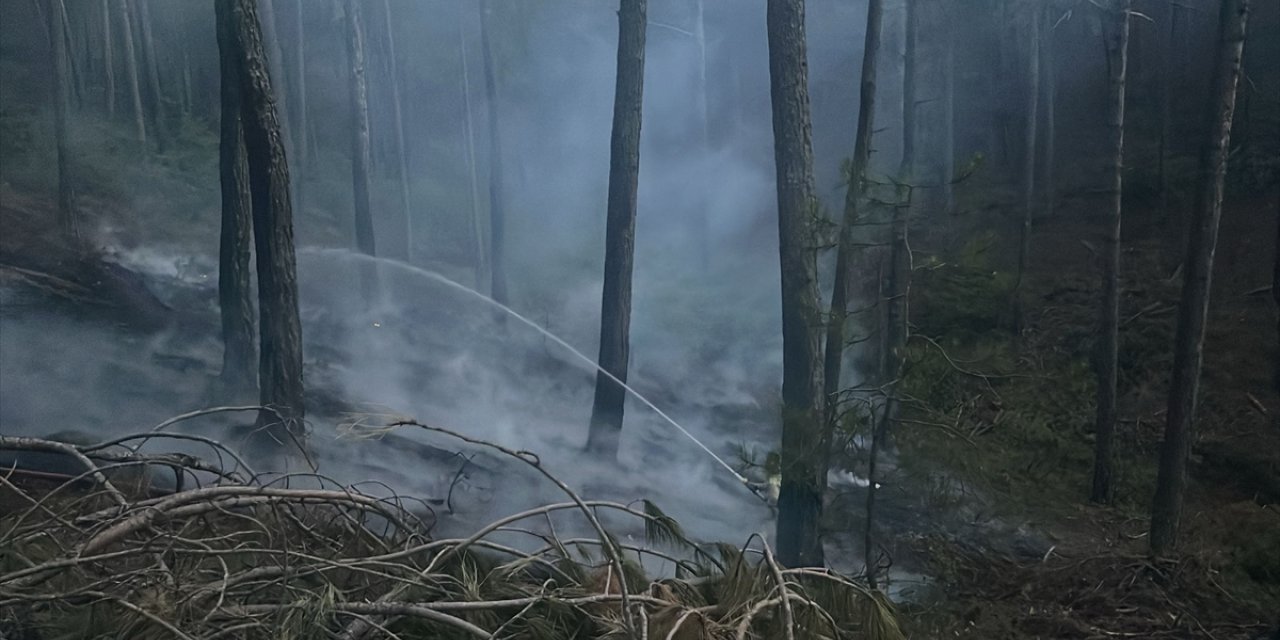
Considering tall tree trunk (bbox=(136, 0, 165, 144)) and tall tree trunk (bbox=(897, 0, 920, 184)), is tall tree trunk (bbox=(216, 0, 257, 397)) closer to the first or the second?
tall tree trunk (bbox=(136, 0, 165, 144))

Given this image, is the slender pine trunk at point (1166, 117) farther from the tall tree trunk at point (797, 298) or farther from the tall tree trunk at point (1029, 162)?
the tall tree trunk at point (797, 298)

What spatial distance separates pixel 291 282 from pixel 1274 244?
4527 mm

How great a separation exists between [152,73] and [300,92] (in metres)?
0.72

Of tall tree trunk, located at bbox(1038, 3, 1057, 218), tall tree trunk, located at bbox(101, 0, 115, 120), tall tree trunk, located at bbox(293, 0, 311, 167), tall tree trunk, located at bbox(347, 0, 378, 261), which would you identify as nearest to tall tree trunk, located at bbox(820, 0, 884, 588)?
tall tree trunk, located at bbox(1038, 3, 1057, 218)

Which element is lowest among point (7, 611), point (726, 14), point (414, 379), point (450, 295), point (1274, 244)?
point (7, 611)

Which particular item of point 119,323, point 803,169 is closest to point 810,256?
point 803,169

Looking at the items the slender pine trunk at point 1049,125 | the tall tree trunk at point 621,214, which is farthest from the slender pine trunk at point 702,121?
the slender pine trunk at point 1049,125

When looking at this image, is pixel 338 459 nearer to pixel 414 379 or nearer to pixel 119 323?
pixel 414 379

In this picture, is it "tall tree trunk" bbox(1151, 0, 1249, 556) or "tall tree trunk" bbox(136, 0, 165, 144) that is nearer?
"tall tree trunk" bbox(1151, 0, 1249, 556)

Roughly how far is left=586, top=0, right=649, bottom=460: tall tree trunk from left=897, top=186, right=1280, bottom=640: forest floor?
4.55 feet

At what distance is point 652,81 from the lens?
15.9 feet

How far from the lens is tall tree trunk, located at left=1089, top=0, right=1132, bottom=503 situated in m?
4.32

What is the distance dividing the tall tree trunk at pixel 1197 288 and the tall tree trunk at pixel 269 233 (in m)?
3.93

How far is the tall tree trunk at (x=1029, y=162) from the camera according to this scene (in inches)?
174
